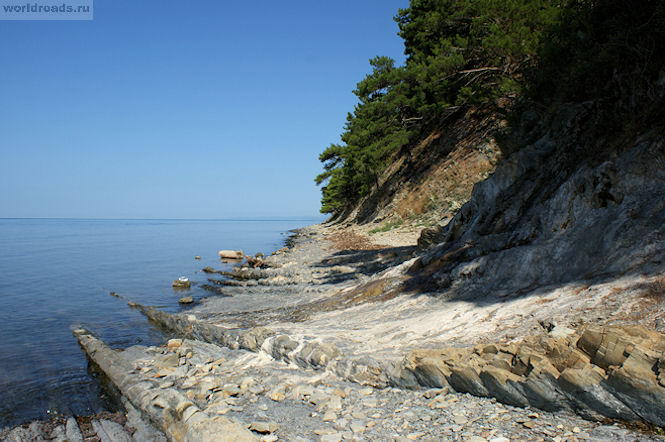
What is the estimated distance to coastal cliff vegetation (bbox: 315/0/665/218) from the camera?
8.13 meters

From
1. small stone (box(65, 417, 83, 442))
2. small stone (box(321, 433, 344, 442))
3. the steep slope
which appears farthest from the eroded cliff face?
the steep slope

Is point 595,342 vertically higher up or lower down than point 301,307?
higher up

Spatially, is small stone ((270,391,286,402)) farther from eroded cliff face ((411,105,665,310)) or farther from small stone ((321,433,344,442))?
eroded cliff face ((411,105,665,310))

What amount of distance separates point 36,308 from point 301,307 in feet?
40.5

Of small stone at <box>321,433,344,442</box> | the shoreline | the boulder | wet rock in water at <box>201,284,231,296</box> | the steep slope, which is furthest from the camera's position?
the steep slope

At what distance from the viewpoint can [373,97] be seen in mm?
29547

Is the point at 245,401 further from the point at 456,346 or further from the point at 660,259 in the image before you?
the point at 660,259

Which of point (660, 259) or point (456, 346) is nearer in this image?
point (660, 259)

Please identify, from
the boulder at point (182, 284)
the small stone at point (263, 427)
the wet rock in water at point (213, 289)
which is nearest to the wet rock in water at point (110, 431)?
the small stone at point (263, 427)

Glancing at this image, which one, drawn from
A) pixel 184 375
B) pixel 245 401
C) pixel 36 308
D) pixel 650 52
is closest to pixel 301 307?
pixel 184 375

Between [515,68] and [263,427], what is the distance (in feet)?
78.1

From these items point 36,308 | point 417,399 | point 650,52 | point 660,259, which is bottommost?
point 36,308

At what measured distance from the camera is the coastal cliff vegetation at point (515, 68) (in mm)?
8133

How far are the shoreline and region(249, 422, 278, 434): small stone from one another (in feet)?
0.10
